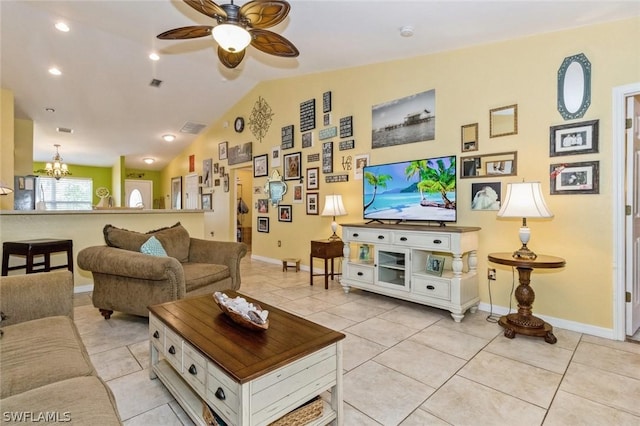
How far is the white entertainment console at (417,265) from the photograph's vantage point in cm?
286

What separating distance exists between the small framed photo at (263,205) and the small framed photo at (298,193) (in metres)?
0.76

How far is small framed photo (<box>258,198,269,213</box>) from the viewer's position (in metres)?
5.77

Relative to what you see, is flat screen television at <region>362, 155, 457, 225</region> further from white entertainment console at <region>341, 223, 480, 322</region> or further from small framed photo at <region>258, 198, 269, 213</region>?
small framed photo at <region>258, 198, 269, 213</region>

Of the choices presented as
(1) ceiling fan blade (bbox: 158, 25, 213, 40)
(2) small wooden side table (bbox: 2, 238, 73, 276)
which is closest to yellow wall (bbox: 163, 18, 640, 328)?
(1) ceiling fan blade (bbox: 158, 25, 213, 40)

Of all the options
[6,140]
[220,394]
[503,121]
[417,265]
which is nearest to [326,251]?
[417,265]

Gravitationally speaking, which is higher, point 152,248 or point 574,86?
point 574,86

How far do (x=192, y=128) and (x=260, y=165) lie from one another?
7.90 feet

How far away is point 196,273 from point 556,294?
3.23 meters

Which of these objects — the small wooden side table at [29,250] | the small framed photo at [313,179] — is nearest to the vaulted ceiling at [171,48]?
the small framed photo at [313,179]

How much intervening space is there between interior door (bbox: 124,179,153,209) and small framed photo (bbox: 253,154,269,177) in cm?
546

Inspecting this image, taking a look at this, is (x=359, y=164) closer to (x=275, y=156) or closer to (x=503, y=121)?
(x=503, y=121)

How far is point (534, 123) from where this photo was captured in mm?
2789

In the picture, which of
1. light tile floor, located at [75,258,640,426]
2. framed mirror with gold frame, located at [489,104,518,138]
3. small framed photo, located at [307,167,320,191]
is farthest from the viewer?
small framed photo, located at [307,167,320,191]

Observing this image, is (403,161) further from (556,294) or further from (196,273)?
(196,273)
